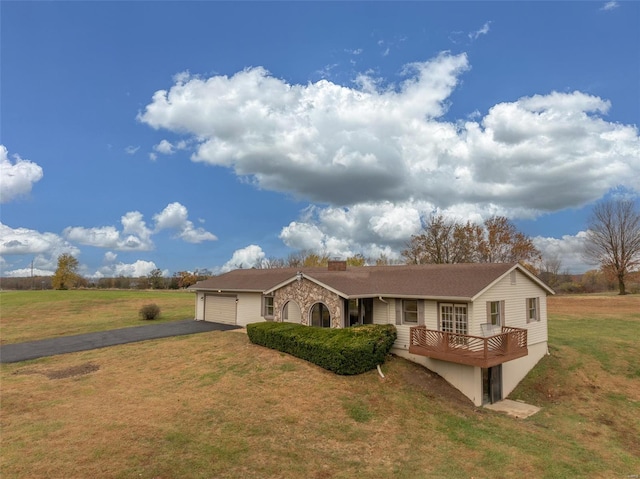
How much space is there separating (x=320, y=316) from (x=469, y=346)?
782 cm

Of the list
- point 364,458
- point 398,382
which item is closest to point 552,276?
point 398,382

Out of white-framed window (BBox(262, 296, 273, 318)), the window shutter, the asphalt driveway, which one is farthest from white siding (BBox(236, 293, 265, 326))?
the window shutter

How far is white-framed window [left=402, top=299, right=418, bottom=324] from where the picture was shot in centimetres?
1797

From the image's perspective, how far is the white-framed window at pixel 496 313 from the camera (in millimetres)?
17297

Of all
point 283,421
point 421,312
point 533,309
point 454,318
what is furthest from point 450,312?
point 283,421

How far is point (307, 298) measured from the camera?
19969 mm

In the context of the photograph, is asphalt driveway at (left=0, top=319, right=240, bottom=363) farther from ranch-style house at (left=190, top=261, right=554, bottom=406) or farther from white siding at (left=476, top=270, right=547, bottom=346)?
white siding at (left=476, top=270, right=547, bottom=346)

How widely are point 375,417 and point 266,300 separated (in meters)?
13.6

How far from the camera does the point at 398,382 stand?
50.0 feet

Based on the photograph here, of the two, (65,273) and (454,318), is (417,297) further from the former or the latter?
(65,273)

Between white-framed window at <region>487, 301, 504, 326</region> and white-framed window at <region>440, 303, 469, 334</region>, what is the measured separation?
63.9 inches

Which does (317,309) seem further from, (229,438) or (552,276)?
(552,276)

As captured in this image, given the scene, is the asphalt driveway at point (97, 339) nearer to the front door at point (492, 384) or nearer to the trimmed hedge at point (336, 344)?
the trimmed hedge at point (336, 344)

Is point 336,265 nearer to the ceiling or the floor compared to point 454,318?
nearer to the ceiling
